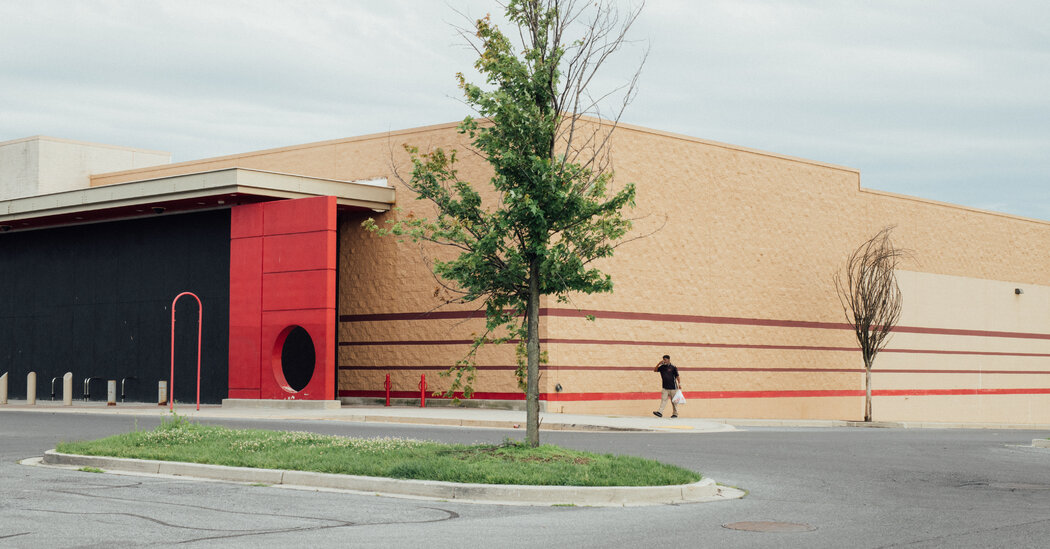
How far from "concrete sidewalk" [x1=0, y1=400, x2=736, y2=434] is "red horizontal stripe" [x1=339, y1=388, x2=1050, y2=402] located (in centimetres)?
81

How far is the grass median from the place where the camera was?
12281 millimetres

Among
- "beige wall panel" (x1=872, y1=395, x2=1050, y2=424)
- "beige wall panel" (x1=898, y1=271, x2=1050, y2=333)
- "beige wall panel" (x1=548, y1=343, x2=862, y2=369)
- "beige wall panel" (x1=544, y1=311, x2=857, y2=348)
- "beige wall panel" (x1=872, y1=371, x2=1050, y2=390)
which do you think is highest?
"beige wall panel" (x1=898, y1=271, x2=1050, y2=333)

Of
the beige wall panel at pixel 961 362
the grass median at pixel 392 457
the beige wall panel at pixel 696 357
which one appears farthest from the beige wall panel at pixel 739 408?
the grass median at pixel 392 457

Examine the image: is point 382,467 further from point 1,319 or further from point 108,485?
point 1,319

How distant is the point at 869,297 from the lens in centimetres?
3666

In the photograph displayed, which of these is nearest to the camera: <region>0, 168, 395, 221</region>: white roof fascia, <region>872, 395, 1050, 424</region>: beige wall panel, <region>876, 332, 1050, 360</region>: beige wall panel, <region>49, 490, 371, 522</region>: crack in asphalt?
<region>49, 490, 371, 522</region>: crack in asphalt

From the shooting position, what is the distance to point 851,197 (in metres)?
39.9

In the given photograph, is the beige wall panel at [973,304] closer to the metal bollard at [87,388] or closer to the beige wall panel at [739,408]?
the beige wall panel at [739,408]

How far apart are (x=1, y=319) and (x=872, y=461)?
3193cm

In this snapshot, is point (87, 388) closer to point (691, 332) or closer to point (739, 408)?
point (691, 332)

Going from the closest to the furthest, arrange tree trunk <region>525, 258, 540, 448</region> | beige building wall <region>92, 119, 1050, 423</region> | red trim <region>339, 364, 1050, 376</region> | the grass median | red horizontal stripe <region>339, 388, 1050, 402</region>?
the grass median → tree trunk <region>525, 258, 540, 448</region> → red horizontal stripe <region>339, 388, 1050, 402</region> → red trim <region>339, 364, 1050, 376</region> → beige building wall <region>92, 119, 1050, 423</region>

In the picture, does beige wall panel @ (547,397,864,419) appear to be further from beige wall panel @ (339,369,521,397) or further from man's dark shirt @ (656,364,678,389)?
man's dark shirt @ (656,364,678,389)

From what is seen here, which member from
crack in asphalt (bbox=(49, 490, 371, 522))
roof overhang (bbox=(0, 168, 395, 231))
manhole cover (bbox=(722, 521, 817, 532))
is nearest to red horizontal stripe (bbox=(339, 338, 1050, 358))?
roof overhang (bbox=(0, 168, 395, 231))

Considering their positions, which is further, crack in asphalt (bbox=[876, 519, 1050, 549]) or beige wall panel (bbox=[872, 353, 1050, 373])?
beige wall panel (bbox=[872, 353, 1050, 373])
